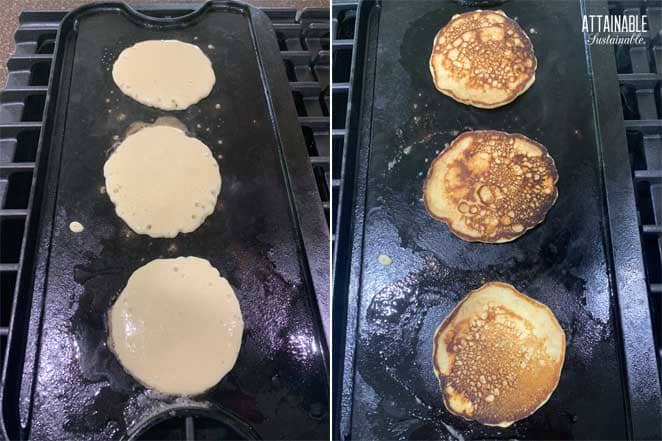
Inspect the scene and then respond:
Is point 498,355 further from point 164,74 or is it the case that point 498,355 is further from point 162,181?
point 164,74

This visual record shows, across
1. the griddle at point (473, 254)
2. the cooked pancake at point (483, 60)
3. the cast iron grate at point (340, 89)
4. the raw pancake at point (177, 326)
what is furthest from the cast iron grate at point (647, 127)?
the raw pancake at point (177, 326)

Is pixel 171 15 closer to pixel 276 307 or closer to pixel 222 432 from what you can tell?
pixel 276 307

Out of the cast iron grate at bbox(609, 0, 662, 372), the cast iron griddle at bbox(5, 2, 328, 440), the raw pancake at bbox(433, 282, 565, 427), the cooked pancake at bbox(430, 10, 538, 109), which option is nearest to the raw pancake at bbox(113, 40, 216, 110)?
the cast iron griddle at bbox(5, 2, 328, 440)

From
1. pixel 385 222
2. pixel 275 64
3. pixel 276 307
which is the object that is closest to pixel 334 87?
pixel 275 64

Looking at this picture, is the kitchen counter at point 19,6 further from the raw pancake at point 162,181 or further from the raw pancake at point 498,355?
the raw pancake at point 498,355

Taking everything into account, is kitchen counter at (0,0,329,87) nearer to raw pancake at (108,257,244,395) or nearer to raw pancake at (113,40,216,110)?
raw pancake at (113,40,216,110)

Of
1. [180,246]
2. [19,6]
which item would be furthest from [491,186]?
[19,6]
